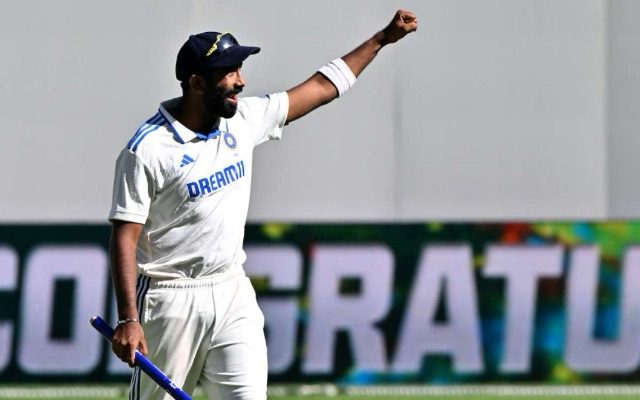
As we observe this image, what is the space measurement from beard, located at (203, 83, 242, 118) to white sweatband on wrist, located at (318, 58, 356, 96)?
2.25 ft

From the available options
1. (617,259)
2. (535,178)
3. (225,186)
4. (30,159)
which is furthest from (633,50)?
(225,186)

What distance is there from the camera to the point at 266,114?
588cm

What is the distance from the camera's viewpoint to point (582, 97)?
45.1 ft

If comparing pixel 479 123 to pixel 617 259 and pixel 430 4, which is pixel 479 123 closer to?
pixel 430 4

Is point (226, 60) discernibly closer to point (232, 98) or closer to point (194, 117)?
point (232, 98)

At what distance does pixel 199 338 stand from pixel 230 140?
0.75 m

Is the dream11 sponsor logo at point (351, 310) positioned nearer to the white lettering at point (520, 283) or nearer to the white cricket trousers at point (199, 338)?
the white lettering at point (520, 283)

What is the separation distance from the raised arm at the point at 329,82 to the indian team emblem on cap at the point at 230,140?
1.43ft

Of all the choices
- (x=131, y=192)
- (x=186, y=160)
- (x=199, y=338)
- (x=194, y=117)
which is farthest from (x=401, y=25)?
(x=199, y=338)

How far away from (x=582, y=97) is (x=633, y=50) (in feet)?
2.12

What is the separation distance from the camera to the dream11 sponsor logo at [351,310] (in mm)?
10578

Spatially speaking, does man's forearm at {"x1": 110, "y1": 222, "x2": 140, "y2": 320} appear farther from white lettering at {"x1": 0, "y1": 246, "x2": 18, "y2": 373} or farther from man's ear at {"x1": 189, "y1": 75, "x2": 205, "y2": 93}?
white lettering at {"x1": 0, "y1": 246, "x2": 18, "y2": 373}

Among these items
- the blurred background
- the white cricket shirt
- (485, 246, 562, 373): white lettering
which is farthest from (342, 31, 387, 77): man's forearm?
the blurred background

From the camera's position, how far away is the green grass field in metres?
10.2
